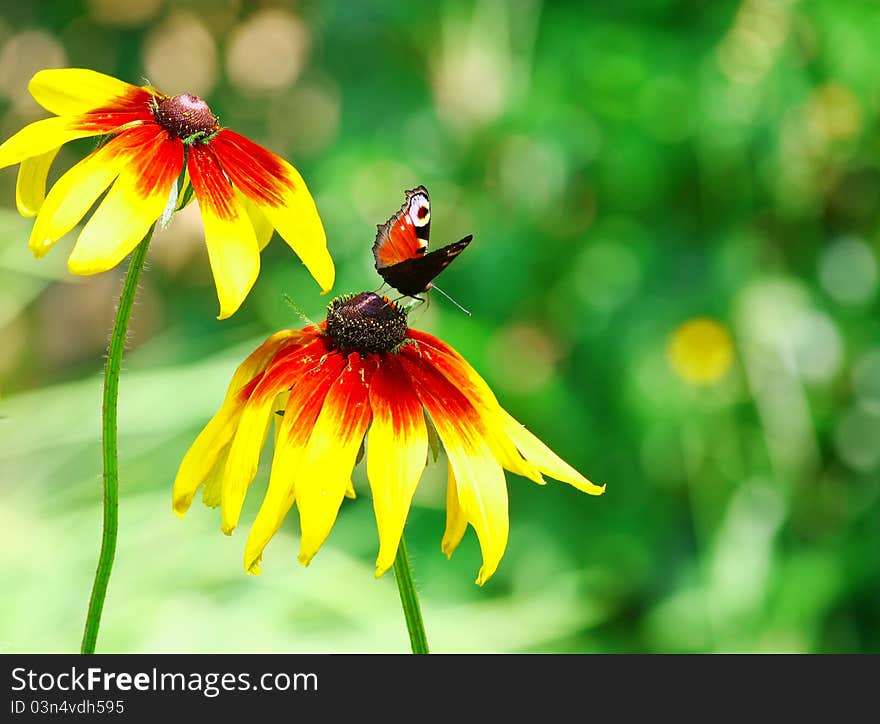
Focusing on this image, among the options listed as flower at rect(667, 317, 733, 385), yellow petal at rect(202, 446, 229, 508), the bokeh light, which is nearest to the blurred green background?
flower at rect(667, 317, 733, 385)

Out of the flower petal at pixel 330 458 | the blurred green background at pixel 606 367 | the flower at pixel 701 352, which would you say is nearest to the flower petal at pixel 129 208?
the flower petal at pixel 330 458

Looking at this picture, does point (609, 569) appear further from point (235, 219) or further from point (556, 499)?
point (235, 219)

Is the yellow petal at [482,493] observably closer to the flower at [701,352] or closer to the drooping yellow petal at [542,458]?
the drooping yellow petal at [542,458]

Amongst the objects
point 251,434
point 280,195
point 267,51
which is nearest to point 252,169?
point 280,195

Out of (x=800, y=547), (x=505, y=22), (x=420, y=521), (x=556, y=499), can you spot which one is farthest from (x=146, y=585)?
(x=505, y=22)

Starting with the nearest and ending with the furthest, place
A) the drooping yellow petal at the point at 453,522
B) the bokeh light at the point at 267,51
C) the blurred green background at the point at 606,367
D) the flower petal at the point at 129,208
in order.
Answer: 1. the flower petal at the point at 129,208
2. the drooping yellow petal at the point at 453,522
3. the blurred green background at the point at 606,367
4. the bokeh light at the point at 267,51

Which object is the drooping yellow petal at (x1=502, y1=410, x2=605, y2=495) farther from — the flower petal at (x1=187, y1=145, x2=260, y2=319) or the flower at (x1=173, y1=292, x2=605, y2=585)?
the flower petal at (x1=187, y1=145, x2=260, y2=319)
